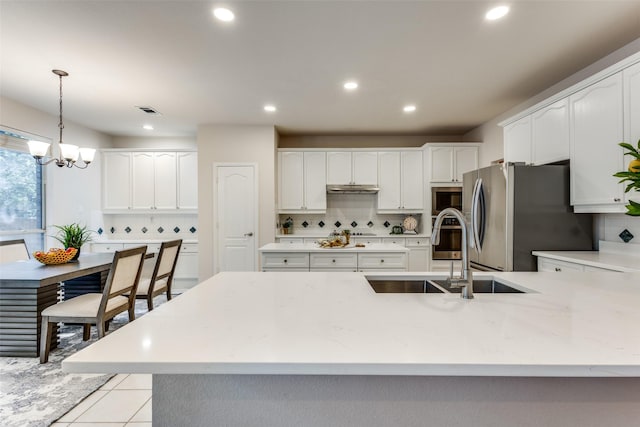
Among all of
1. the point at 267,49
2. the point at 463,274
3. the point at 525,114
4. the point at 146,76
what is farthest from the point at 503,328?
the point at 146,76

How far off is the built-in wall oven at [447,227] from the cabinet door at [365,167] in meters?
0.99

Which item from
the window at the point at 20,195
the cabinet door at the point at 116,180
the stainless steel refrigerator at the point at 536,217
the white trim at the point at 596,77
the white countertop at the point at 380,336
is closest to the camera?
the white countertop at the point at 380,336

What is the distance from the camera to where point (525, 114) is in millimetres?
3262

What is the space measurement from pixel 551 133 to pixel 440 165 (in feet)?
6.58

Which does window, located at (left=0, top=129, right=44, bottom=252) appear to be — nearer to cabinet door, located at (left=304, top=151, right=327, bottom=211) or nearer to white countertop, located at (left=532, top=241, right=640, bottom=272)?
cabinet door, located at (left=304, top=151, right=327, bottom=211)

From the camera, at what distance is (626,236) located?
254cm

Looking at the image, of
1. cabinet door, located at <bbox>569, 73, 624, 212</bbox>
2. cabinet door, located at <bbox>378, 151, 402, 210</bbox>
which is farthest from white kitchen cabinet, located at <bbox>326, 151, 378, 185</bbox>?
cabinet door, located at <bbox>569, 73, 624, 212</bbox>

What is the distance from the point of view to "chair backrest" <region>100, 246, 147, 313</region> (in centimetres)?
246

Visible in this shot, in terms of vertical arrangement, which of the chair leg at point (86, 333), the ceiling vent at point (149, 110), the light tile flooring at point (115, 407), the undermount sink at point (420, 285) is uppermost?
the ceiling vent at point (149, 110)

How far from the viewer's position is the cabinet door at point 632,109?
212cm

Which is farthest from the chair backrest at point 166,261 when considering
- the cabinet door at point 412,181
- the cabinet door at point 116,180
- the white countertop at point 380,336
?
the cabinet door at point 412,181

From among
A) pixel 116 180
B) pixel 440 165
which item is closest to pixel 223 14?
pixel 440 165

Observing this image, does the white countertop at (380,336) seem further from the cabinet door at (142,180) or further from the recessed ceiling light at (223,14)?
the cabinet door at (142,180)

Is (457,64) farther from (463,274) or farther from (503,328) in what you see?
(503,328)
